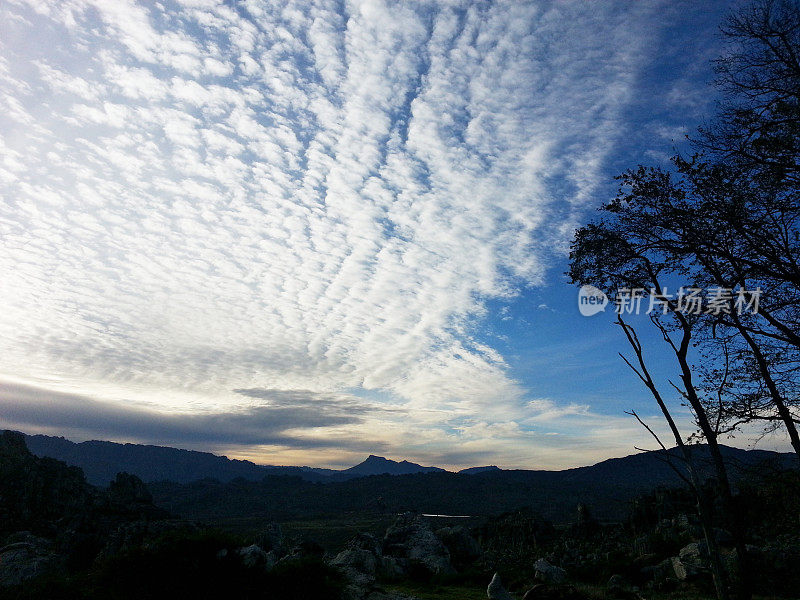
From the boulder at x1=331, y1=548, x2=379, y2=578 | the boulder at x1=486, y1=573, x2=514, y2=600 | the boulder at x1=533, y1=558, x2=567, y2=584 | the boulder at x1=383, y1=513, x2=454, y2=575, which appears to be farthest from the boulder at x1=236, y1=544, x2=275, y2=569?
the boulder at x1=533, y1=558, x2=567, y2=584

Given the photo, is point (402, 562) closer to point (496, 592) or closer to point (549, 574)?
point (549, 574)

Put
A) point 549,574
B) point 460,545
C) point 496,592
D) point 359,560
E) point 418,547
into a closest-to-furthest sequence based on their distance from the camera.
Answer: point 496,592 < point 359,560 < point 549,574 < point 418,547 < point 460,545

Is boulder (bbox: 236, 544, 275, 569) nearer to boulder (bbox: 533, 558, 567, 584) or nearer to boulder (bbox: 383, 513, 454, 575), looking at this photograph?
boulder (bbox: 383, 513, 454, 575)

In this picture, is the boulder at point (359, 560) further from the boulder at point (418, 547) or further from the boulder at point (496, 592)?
the boulder at point (496, 592)

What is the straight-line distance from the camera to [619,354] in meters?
14.3

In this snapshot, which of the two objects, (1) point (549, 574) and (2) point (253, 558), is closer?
(2) point (253, 558)

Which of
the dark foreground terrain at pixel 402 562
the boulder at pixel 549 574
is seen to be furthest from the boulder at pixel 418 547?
the boulder at pixel 549 574

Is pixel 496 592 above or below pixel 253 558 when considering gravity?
below

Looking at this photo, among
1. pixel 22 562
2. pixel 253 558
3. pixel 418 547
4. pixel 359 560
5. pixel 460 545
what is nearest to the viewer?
pixel 253 558

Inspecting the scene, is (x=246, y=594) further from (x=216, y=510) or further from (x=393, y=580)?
(x=216, y=510)

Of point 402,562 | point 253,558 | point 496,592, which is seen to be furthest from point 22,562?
point 496,592

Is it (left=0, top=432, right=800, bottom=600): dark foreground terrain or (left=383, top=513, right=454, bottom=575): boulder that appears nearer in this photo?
(left=0, top=432, right=800, bottom=600): dark foreground terrain

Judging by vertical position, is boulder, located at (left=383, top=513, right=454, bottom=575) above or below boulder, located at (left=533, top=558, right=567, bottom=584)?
above

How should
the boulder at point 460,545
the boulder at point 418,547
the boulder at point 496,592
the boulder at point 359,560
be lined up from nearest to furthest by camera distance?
1. the boulder at point 496,592
2. the boulder at point 359,560
3. the boulder at point 418,547
4. the boulder at point 460,545
